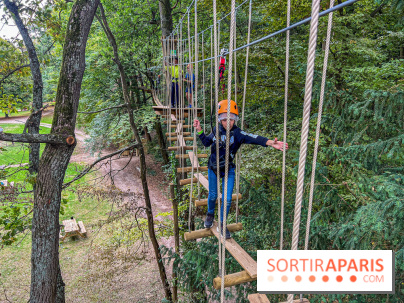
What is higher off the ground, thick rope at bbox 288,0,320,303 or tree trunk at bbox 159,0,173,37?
tree trunk at bbox 159,0,173,37

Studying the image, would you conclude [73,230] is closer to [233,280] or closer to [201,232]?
[201,232]

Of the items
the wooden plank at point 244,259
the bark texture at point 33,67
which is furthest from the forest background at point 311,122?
the wooden plank at point 244,259

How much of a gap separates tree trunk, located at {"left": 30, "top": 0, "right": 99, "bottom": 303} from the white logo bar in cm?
236

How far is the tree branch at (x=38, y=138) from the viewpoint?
2.41 meters

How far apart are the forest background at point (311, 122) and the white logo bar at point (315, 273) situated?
2.99 feet

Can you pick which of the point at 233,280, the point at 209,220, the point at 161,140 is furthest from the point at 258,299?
the point at 161,140

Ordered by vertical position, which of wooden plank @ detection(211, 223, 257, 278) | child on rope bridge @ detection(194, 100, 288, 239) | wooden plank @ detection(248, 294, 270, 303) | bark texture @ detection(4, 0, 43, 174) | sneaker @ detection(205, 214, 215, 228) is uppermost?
bark texture @ detection(4, 0, 43, 174)

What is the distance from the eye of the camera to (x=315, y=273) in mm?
1151

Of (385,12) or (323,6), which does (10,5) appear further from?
(385,12)

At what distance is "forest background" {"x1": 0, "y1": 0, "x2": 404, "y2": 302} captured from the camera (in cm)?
236

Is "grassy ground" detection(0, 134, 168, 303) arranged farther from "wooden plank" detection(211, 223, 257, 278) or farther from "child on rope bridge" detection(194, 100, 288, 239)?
"wooden plank" detection(211, 223, 257, 278)

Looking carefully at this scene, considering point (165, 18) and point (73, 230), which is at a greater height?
point (165, 18)

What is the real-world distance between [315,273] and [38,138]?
2.52m

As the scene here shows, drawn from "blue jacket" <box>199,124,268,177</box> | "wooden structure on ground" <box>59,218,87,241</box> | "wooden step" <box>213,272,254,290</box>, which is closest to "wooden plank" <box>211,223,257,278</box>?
"wooden step" <box>213,272,254,290</box>
